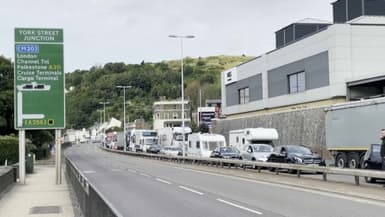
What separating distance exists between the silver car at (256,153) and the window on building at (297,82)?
983 inches

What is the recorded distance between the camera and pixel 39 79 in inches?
1196

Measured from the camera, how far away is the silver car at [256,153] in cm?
3738

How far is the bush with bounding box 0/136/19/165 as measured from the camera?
44406 millimetres

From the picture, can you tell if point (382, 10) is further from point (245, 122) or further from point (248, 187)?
point (248, 187)

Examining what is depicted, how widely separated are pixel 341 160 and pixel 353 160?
1.50 m

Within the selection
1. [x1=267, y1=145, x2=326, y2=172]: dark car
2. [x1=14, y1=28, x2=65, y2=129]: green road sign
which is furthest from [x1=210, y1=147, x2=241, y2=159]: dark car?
[x1=14, y1=28, x2=65, y2=129]: green road sign

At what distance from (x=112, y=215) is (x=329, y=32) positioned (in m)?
50.8

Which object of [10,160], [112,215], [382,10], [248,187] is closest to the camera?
[112,215]

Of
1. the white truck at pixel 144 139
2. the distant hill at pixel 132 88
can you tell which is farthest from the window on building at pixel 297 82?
the distant hill at pixel 132 88

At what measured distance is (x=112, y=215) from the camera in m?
7.20

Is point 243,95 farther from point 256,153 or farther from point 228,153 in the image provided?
point 256,153

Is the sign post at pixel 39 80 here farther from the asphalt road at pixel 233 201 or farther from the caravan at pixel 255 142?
the caravan at pixel 255 142

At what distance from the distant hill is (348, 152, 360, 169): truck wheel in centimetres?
11649

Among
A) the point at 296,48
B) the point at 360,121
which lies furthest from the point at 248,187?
the point at 296,48
